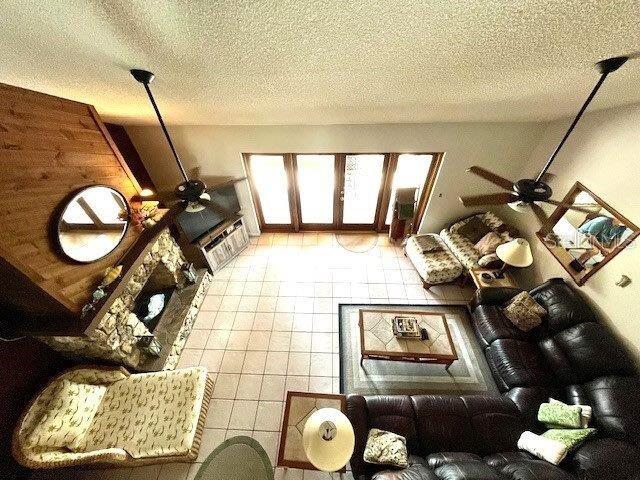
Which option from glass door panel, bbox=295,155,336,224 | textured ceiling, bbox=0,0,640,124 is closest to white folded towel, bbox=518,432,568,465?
textured ceiling, bbox=0,0,640,124

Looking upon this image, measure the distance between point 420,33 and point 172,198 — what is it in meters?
2.46

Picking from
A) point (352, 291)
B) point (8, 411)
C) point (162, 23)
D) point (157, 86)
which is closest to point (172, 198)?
point (157, 86)

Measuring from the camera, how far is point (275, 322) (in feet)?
14.9

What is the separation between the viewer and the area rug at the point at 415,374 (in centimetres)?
371

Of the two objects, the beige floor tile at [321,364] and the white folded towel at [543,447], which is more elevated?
the beige floor tile at [321,364]

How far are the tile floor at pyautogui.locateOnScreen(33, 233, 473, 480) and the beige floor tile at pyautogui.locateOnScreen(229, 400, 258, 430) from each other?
→ 0.01m

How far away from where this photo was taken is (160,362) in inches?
147

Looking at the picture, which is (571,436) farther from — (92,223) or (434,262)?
(92,223)

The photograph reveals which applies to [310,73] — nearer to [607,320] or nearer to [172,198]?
[172,198]

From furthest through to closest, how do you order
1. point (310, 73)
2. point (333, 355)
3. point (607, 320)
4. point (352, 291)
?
point (352, 291)
point (333, 355)
point (607, 320)
point (310, 73)

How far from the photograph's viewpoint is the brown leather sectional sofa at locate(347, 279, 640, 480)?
245cm

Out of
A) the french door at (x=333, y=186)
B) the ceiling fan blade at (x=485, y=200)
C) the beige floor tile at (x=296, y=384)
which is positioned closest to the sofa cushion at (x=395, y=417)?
the beige floor tile at (x=296, y=384)

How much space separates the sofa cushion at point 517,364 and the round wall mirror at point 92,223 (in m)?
5.06

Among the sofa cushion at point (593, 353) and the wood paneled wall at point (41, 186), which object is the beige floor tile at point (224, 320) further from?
the sofa cushion at point (593, 353)
